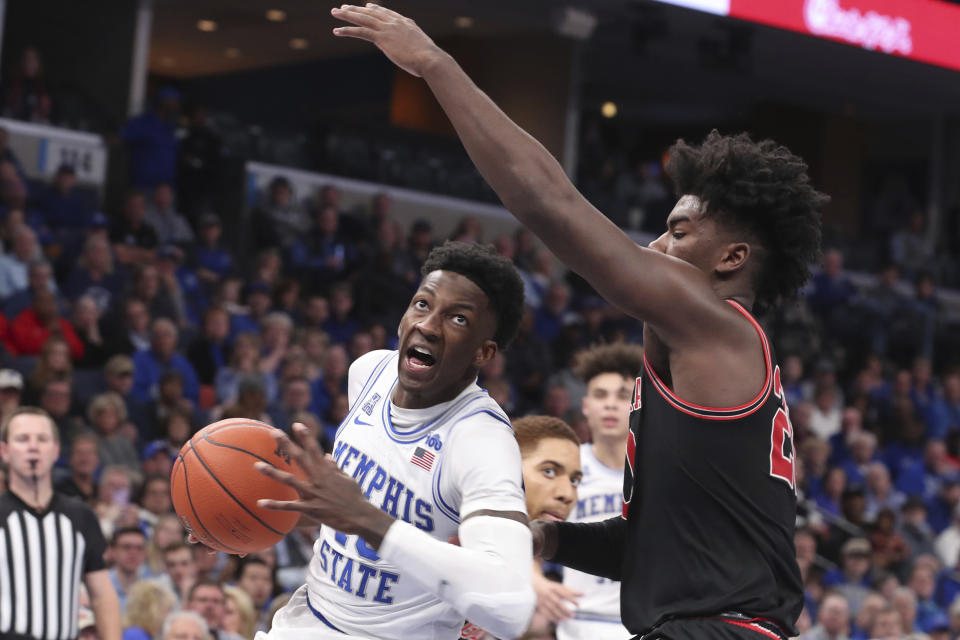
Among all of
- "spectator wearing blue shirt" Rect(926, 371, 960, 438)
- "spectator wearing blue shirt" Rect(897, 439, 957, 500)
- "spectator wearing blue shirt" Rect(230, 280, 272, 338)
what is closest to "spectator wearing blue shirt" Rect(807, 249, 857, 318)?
"spectator wearing blue shirt" Rect(926, 371, 960, 438)

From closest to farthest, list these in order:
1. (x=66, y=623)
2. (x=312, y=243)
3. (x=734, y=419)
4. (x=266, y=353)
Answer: (x=734, y=419)
(x=66, y=623)
(x=266, y=353)
(x=312, y=243)

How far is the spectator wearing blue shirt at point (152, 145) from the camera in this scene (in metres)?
12.2

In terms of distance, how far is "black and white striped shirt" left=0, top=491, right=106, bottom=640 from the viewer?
19.4ft

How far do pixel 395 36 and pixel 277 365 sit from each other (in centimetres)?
760

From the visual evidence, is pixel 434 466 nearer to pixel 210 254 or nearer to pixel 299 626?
pixel 299 626

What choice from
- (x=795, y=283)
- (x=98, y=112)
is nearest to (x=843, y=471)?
(x=98, y=112)

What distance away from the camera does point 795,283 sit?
3.24m

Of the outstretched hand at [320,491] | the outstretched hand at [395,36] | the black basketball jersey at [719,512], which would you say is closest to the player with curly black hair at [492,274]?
the black basketball jersey at [719,512]

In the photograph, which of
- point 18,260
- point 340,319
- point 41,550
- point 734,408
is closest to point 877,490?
point 340,319

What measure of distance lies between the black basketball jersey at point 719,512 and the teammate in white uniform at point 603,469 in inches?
116

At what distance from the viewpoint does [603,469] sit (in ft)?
20.5

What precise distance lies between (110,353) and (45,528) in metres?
3.65

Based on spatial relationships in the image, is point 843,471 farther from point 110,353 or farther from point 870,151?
point 870,151

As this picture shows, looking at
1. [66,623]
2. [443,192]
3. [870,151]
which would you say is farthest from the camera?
[870,151]
